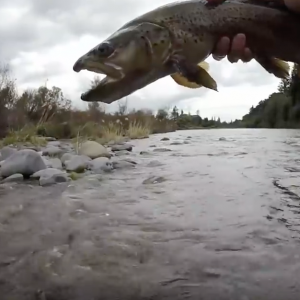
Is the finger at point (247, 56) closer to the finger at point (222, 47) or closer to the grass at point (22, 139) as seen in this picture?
the finger at point (222, 47)

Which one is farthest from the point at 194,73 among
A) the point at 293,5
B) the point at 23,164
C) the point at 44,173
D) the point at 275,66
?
the point at 23,164

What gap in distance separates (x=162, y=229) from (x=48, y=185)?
187cm

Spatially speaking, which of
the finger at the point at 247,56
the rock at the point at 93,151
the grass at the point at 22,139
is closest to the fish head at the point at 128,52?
the finger at the point at 247,56

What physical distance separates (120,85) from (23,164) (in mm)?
3048

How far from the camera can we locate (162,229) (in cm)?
237

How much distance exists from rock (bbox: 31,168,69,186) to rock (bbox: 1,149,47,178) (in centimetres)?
13

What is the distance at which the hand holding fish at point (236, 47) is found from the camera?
6.52 feet

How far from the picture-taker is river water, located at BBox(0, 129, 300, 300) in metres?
1.63

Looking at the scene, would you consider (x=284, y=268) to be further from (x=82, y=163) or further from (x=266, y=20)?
(x=82, y=163)

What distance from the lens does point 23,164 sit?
4.52m

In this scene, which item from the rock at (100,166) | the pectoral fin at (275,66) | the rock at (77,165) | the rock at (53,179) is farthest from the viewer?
the rock at (100,166)

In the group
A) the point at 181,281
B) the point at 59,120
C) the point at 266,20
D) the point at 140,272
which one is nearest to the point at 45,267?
the point at 140,272

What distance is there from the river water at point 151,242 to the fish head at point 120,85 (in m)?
0.70

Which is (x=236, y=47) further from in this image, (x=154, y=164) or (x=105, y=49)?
(x=154, y=164)
